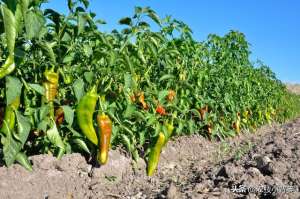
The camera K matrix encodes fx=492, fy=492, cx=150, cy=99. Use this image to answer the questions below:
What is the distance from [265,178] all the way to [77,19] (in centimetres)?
154

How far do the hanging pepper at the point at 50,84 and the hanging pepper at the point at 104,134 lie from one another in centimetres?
39

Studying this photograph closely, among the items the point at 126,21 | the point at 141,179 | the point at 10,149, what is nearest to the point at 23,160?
the point at 10,149

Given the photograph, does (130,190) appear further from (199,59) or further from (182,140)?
(199,59)

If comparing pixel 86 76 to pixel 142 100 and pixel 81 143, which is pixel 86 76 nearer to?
pixel 81 143

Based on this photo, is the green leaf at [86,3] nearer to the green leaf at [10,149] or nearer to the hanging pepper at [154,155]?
the green leaf at [10,149]

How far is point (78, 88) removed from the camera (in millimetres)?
3270

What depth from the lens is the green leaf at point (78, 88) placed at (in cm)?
326

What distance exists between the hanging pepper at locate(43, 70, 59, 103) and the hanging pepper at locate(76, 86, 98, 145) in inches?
8.0

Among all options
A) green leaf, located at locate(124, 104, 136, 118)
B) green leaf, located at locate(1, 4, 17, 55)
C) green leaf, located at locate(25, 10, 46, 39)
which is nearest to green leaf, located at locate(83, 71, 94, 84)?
green leaf, located at locate(124, 104, 136, 118)

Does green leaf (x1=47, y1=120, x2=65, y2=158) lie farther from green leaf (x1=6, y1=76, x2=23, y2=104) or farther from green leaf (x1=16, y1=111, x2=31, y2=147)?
green leaf (x1=6, y1=76, x2=23, y2=104)

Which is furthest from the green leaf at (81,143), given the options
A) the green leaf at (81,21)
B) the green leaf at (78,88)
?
the green leaf at (81,21)

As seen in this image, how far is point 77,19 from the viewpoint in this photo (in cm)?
314

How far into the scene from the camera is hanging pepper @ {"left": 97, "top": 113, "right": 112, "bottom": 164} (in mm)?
3389

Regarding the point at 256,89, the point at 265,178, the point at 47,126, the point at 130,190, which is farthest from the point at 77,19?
the point at 256,89
